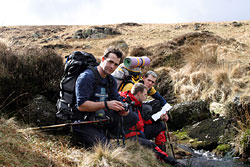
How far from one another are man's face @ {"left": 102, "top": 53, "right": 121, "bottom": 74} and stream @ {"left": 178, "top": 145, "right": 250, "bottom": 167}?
82.9 inches

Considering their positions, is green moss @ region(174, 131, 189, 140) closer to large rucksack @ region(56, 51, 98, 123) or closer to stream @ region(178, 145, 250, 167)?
stream @ region(178, 145, 250, 167)

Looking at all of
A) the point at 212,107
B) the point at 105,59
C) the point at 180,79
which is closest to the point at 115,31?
the point at 180,79

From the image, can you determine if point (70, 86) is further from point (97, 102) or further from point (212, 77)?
point (212, 77)

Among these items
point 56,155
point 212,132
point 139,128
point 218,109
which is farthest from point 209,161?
point 56,155

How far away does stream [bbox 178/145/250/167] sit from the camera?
174 inches

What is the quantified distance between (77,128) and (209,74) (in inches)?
242

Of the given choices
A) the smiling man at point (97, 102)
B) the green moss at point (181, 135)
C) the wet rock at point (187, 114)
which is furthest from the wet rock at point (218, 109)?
the smiling man at point (97, 102)

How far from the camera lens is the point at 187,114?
6.79 m

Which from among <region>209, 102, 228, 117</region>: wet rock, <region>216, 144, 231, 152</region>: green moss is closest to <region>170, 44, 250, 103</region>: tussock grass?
<region>209, 102, 228, 117</region>: wet rock

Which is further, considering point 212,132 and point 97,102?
point 212,132

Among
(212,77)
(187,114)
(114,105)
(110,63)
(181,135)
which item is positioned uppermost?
(110,63)

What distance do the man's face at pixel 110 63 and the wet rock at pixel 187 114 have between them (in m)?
3.76

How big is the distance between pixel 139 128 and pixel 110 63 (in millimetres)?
1275

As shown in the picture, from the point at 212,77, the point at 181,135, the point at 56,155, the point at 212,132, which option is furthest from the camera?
the point at 212,77
